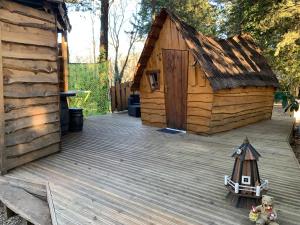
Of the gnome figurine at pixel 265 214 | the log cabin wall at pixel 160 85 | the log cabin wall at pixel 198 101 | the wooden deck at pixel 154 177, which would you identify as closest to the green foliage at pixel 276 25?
the log cabin wall at pixel 198 101

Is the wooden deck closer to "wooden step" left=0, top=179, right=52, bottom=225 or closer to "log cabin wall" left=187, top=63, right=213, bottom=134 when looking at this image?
"wooden step" left=0, top=179, right=52, bottom=225

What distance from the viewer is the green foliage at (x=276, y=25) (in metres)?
8.87

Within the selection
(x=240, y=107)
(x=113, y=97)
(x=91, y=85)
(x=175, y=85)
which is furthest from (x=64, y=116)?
(x=91, y=85)

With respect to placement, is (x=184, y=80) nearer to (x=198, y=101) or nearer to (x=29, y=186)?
(x=198, y=101)

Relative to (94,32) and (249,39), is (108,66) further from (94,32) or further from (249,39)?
(94,32)

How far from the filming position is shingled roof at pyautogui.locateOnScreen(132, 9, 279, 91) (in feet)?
24.7

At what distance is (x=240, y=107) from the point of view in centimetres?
888

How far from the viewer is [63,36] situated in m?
9.61

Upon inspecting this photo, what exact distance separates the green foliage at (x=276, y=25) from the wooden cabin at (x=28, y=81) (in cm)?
644

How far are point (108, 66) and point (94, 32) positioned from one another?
568 inches

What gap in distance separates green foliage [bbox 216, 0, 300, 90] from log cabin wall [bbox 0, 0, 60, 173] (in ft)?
21.3

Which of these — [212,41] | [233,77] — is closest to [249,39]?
[212,41]

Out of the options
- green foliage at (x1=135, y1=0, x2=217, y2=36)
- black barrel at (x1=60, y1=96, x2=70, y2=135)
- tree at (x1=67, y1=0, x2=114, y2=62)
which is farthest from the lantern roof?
green foliage at (x1=135, y1=0, x2=217, y2=36)

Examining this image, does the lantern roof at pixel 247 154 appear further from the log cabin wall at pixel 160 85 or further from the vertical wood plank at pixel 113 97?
the vertical wood plank at pixel 113 97
